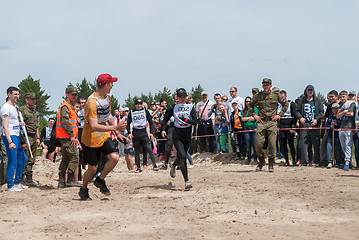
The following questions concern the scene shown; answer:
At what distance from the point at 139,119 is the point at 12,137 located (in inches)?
206

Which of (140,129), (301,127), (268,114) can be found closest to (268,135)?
(268,114)

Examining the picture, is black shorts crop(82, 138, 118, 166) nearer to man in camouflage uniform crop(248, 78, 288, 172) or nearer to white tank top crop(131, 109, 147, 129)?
man in camouflage uniform crop(248, 78, 288, 172)

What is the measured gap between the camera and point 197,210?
7.12 meters

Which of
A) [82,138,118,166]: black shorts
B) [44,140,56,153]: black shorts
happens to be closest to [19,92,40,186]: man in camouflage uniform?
[82,138,118,166]: black shorts

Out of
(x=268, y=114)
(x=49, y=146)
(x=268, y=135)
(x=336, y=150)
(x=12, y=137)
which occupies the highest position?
(x=268, y=114)

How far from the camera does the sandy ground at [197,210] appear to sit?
571cm

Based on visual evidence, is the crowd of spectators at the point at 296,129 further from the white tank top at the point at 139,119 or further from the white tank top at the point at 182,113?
the white tank top at the point at 182,113

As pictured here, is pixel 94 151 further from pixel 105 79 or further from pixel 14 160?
pixel 14 160

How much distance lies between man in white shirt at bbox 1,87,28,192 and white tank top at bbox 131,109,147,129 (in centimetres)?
484

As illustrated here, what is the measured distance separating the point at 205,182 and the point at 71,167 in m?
3.02

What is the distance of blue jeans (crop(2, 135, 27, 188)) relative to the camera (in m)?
9.49

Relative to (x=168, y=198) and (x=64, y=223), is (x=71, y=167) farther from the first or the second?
(x=64, y=223)

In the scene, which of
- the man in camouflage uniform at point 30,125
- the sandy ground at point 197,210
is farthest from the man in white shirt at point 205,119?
the man in camouflage uniform at point 30,125

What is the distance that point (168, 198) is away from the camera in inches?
327
